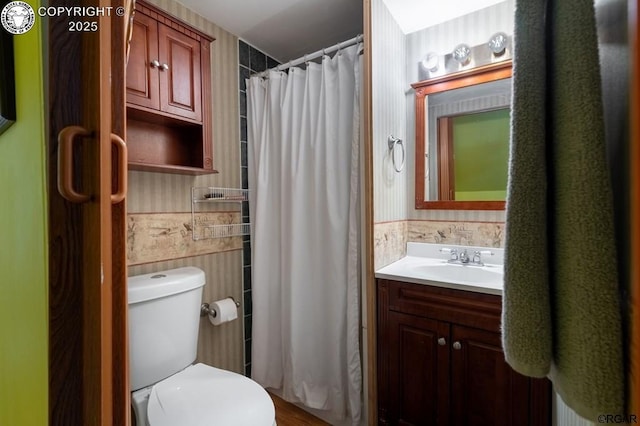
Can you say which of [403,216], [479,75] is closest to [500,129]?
[479,75]

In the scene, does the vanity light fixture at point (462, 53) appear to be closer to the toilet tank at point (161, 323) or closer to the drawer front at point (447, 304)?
the drawer front at point (447, 304)

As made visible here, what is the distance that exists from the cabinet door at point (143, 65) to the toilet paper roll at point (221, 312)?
106 centimetres

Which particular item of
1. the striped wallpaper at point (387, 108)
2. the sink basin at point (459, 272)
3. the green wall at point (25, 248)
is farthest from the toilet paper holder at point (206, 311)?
the sink basin at point (459, 272)

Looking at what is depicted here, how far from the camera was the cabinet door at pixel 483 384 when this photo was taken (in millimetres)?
1147

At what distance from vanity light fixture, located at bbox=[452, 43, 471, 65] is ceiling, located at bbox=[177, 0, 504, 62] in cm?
19

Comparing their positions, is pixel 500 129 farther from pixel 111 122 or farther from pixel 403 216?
pixel 111 122

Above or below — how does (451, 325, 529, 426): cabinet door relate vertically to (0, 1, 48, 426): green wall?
below

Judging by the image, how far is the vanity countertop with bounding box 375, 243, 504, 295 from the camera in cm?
133

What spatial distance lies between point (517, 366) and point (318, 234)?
1346 mm

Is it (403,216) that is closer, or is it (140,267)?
(140,267)

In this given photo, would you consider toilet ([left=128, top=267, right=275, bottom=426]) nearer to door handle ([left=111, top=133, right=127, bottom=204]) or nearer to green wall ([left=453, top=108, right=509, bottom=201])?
door handle ([left=111, top=133, right=127, bottom=204])

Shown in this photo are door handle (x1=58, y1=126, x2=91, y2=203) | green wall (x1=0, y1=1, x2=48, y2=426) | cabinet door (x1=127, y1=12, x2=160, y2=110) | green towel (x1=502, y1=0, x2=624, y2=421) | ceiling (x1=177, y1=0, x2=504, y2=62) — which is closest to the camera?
green towel (x1=502, y1=0, x2=624, y2=421)

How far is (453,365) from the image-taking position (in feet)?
4.16

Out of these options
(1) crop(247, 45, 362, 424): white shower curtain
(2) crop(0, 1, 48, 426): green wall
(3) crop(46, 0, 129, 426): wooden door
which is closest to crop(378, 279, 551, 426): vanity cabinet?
(1) crop(247, 45, 362, 424): white shower curtain
